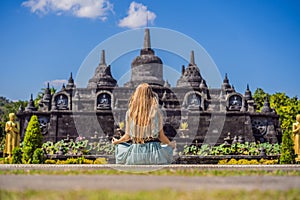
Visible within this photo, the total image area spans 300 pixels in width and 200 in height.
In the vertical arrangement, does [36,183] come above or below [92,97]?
below

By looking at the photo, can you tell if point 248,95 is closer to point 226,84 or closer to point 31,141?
point 226,84

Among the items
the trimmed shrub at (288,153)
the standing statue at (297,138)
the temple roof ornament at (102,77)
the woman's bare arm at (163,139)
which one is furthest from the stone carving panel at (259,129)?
the woman's bare arm at (163,139)

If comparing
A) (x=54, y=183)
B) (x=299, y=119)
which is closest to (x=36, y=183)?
(x=54, y=183)

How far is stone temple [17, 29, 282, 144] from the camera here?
106 ft

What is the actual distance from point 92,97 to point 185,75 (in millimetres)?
8276

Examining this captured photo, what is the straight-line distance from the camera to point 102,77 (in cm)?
3747

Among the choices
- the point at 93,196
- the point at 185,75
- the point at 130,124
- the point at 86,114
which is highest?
the point at 185,75

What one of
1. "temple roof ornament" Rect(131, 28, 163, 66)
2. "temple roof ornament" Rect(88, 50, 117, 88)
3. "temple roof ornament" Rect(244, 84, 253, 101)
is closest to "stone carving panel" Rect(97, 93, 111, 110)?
"temple roof ornament" Rect(88, 50, 117, 88)

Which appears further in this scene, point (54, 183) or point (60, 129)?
point (60, 129)

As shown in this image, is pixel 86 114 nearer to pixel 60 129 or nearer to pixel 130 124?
pixel 60 129

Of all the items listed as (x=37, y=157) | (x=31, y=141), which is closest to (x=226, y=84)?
(x=31, y=141)

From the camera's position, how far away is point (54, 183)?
17.1ft

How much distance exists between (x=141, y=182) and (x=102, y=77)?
107 feet

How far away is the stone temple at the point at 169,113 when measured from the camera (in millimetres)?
32406
